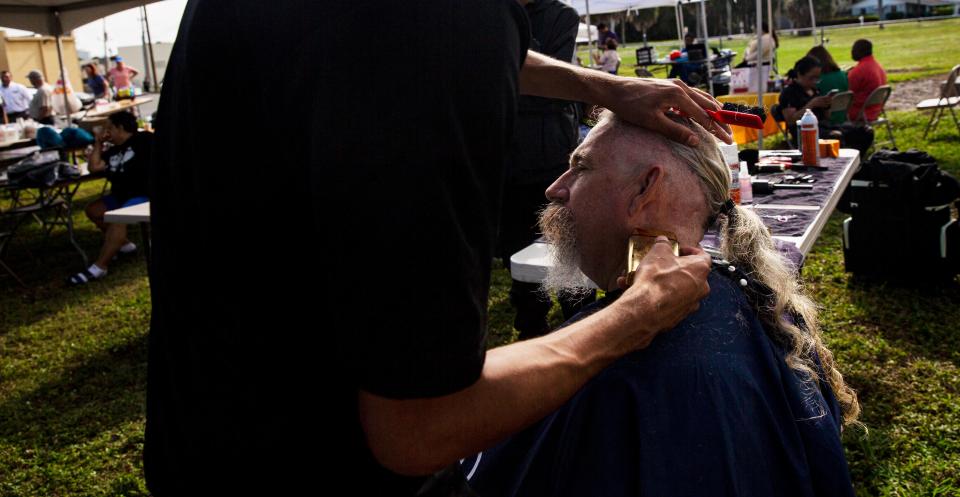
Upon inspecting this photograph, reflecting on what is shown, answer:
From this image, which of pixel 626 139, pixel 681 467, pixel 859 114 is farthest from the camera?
pixel 859 114

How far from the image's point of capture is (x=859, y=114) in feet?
30.1

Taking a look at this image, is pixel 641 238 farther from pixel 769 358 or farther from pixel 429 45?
pixel 429 45

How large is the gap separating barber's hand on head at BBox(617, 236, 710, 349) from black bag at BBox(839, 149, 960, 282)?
4.50m

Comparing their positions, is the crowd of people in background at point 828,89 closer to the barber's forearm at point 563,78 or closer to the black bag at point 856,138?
the black bag at point 856,138

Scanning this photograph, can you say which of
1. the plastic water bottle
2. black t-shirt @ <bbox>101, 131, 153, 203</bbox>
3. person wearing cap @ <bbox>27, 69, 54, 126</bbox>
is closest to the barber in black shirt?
the plastic water bottle

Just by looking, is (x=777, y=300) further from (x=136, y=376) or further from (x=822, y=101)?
(x=822, y=101)

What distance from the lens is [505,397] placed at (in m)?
0.91

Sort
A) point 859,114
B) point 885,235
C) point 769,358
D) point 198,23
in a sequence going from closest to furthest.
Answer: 1. point 198,23
2. point 769,358
3. point 885,235
4. point 859,114

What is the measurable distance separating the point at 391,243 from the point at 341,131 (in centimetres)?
12

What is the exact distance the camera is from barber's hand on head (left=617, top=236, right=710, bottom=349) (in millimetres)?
1115

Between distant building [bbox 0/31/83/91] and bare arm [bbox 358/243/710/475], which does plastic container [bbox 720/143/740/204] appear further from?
distant building [bbox 0/31/83/91]

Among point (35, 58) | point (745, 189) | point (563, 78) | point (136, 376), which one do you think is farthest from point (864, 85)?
point (35, 58)

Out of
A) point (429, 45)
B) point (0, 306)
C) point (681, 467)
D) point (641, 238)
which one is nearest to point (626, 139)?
point (641, 238)

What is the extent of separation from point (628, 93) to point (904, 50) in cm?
2911
